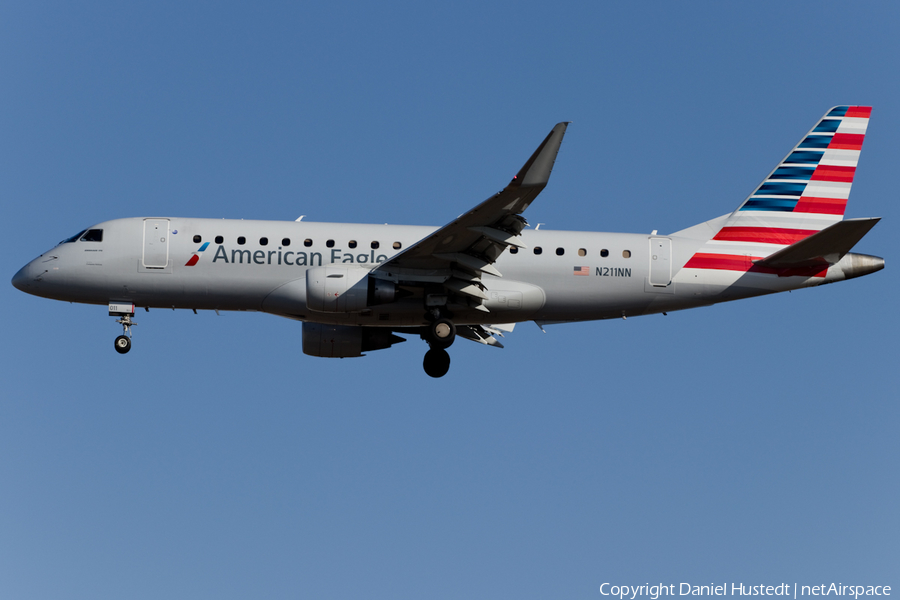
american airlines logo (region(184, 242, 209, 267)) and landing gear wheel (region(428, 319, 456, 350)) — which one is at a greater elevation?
american airlines logo (region(184, 242, 209, 267))

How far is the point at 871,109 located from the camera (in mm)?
33656

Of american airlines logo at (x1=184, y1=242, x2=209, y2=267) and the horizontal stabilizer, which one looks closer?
the horizontal stabilizer

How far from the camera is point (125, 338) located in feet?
100

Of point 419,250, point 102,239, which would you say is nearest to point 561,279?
point 419,250

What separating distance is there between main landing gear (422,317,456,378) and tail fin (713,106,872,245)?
883cm

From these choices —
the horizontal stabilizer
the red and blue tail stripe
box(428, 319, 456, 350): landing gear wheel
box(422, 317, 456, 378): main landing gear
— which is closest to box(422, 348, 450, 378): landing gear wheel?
box(422, 317, 456, 378): main landing gear

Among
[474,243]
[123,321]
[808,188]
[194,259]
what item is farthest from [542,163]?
[123,321]

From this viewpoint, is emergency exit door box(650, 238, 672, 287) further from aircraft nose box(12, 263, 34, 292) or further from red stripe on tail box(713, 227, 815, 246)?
aircraft nose box(12, 263, 34, 292)

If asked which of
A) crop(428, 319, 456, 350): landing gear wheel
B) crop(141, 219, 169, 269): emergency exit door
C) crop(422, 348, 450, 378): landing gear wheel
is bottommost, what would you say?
crop(422, 348, 450, 378): landing gear wheel

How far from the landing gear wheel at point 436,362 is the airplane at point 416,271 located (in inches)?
1.2

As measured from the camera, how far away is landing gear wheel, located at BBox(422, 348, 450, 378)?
3164 centimetres

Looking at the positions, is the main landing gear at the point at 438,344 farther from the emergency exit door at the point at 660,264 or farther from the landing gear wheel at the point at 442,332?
the emergency exit door at the point at 660,264

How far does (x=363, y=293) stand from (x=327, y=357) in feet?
16.8

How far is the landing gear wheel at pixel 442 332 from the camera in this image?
97.7 feet
